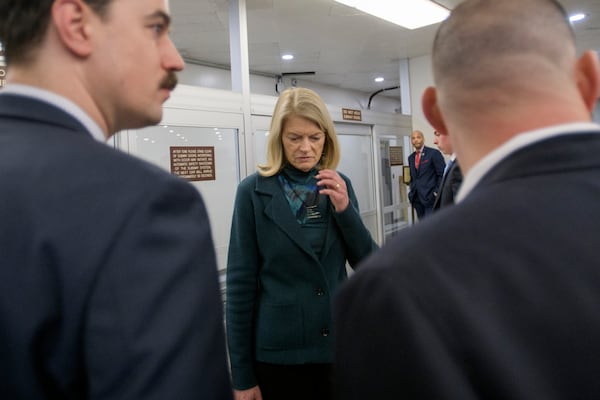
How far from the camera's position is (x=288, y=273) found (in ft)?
5.36

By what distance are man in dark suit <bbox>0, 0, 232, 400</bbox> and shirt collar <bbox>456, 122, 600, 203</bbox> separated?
1.35 ft

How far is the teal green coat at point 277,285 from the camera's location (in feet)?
5.23

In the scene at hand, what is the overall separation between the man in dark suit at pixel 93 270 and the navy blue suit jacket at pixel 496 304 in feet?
0.78

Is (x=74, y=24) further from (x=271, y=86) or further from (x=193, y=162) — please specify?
(x=271, y=86)

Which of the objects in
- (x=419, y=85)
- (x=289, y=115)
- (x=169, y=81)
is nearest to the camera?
(x=169, y=81)

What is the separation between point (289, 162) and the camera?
1.85m

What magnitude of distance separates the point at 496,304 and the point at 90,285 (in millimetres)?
506

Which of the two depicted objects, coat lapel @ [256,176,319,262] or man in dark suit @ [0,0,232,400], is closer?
man in dark suit @ [0,0,232,400]

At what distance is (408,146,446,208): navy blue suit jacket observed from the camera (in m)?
5.88

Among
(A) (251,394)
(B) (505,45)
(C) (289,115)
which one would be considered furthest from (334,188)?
(B) (505,45)

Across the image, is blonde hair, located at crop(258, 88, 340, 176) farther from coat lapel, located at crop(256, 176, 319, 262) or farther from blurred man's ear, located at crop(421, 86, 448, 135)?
blurred man's ear, located at crop(421, 86, 448, 135)

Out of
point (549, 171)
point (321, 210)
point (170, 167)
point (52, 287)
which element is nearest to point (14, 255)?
point (52, 287)

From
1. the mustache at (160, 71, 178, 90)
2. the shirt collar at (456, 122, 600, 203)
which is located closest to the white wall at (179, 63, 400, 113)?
the mustache at (160, 71, 178, 90)

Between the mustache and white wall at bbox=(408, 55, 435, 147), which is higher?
white wall at bbox=(408, 55, 435, 147)
